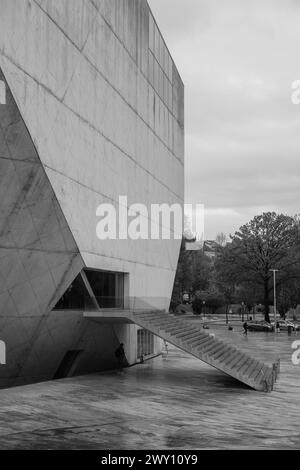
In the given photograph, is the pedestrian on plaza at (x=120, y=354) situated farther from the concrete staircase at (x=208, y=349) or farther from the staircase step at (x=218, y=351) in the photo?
the staircase step at (x=218, y=351)

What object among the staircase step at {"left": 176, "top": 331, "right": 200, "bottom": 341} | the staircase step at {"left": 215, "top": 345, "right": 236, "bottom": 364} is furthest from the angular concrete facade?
the staircase step at {"left": 215, "top": 345, "right": 236, "bottom": 364}

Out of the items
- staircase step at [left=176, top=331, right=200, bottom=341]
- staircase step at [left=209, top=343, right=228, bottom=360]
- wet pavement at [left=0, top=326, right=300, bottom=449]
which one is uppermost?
staircase step at [left=176, top=331, right=200, bottom=341]

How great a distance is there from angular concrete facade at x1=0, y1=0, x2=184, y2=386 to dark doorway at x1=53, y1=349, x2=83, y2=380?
359mm

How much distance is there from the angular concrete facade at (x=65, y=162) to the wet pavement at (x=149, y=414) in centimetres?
215

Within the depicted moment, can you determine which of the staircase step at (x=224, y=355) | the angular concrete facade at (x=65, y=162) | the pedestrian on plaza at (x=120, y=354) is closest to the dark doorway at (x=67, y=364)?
the angular concrete facade at (x=65, y=162)

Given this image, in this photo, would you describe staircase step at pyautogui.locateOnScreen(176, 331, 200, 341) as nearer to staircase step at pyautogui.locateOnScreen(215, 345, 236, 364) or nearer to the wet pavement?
staircase step at pyautogui.locateOnScreen(215, 345, 236, 364)

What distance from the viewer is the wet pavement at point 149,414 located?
13.0 m

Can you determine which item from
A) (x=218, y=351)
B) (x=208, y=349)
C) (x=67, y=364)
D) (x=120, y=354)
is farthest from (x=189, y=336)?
(x=67, y=364)

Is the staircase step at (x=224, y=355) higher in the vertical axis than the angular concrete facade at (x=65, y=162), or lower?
lower

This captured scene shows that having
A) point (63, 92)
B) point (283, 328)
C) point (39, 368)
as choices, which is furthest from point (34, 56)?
point (283, 328)

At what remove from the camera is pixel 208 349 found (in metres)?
24.1

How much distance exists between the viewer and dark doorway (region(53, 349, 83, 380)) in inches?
909

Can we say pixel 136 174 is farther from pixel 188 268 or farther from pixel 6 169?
pixel 188 268

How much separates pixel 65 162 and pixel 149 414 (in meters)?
9.18
